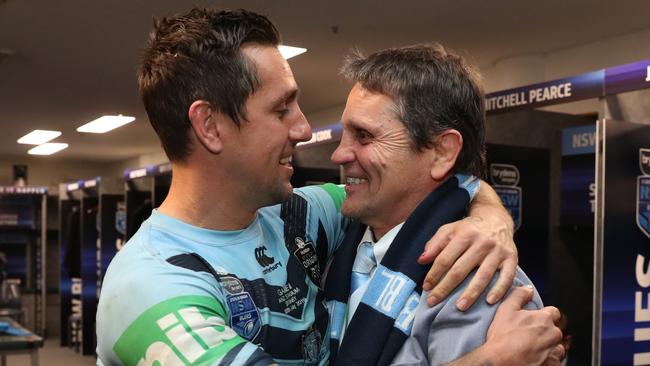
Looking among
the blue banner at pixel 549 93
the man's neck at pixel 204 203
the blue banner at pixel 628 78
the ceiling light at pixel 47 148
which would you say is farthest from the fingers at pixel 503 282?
the ceiling light at pixel 47 148

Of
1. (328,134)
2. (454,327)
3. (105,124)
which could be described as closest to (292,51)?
(328,134)

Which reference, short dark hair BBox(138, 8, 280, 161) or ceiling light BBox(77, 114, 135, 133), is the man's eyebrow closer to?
short dark hair BBox(138, 8, 280, 161)

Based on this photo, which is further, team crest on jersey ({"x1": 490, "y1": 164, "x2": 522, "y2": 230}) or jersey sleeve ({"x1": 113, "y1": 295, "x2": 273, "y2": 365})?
team crest on jersey ({"x1": 490, "y1": 164, "x2": 522, "y2": 230})

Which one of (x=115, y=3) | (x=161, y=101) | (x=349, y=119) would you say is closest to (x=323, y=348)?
(x=349, y=119)

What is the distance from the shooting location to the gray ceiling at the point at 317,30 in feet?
16.5

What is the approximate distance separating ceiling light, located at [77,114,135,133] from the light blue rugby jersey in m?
9.10

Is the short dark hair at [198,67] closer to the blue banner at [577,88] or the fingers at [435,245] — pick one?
the fingers at [435,245]

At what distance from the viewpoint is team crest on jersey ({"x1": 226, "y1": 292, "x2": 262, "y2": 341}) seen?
1307mm

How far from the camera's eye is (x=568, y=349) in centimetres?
393

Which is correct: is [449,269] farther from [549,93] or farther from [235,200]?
[549,93]

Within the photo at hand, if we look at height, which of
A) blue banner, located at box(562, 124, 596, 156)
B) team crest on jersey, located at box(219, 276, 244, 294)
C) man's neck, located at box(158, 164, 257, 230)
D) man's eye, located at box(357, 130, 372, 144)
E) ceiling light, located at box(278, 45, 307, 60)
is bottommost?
team crest on jersey, located at box(219, 276, 244, 294)

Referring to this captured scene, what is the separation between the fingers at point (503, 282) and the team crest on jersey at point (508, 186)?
2.39 m

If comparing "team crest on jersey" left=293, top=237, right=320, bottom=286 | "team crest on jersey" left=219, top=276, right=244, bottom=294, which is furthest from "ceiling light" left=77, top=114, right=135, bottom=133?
"team crest on jersey" left=219, top=276, right=244, bottom=294

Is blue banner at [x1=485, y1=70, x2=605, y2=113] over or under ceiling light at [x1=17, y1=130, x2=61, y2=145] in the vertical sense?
under
